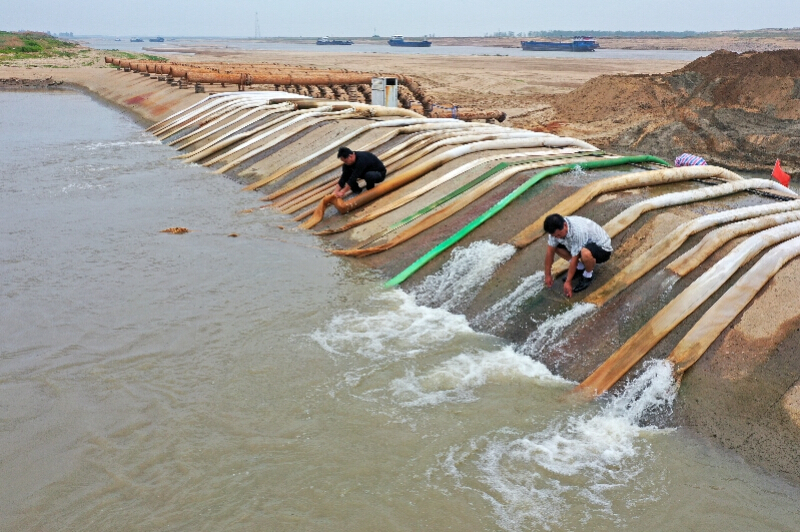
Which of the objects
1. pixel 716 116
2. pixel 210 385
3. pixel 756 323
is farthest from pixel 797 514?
pixel 716 116

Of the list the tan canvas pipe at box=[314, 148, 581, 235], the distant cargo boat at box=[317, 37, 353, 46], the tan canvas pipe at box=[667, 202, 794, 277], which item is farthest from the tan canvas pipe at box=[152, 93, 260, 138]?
the distant cargo boat at box=[317, 37, 353, 46]

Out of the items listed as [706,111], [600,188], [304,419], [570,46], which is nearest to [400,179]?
[600,188]

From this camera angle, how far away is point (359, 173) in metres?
11.2

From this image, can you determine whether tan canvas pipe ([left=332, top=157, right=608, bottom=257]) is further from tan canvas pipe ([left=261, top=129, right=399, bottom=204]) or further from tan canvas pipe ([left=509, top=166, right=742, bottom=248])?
tan canvas pipe ([left=261, top=129, right=399, bottom=204])

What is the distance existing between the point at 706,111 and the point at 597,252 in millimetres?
16074

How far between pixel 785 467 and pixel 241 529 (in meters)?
3.84

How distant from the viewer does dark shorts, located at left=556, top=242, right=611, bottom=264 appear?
22.4 ft

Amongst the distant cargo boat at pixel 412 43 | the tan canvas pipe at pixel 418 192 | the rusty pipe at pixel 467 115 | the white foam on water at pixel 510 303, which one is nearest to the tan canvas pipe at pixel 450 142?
the tan canvas pipe at pixel 418 192

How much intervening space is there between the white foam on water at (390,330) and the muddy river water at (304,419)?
3 centimetres

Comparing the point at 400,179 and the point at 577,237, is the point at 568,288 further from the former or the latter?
the point at 400,179

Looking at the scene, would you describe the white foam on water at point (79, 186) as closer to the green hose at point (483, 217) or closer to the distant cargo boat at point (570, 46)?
the green hose at point (483, 217)

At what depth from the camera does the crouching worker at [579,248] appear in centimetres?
674

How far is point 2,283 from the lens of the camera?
879cm

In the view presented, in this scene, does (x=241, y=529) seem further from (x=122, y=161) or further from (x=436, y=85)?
(x=436, y=85)
